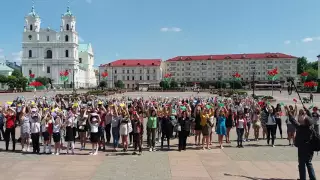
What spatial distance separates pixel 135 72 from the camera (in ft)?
469

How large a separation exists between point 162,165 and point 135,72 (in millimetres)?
133842

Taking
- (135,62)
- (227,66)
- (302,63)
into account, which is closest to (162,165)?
(135,62)

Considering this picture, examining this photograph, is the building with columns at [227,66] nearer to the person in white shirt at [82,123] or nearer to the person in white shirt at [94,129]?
the person in white shirt at [82,123]

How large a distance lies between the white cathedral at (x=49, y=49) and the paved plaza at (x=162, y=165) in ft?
351

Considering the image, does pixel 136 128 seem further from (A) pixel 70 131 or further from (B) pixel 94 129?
(A) pixel 70 131

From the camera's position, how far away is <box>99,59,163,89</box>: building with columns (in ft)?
464

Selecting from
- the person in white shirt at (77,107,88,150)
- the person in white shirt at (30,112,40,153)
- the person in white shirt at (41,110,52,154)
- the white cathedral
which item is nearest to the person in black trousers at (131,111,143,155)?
the person in white shirt at (77,107,88,150)

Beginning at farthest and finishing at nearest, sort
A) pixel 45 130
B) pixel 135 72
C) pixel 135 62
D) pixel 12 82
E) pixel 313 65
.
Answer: pixel 313 65, pixel 135 62, pixel 135 72, pixel 12 82, pixel 45 130

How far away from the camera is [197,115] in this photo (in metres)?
12.8

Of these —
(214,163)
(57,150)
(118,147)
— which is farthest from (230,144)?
(57,150)

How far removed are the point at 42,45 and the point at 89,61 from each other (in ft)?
94.4

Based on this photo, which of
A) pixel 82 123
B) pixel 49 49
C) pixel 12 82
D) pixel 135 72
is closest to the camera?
pixel 82 123

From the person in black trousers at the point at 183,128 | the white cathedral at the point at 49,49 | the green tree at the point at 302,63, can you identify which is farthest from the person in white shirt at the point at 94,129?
the green tree at the point at 302,63

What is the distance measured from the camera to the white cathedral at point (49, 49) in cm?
11569
